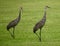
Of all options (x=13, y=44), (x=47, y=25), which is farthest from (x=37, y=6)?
(x=13, y=44)

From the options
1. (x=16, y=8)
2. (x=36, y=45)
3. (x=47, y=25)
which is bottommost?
(x=36, y=45)

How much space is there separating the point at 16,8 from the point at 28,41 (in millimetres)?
508

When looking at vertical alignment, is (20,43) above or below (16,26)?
below

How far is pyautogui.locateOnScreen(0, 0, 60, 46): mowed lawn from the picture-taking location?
1.53m

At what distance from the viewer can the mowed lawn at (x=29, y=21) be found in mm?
1533

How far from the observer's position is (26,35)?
160 centimetres

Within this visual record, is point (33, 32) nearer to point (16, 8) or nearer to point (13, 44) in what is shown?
point (13, 44)

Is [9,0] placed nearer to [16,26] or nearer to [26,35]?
[16,26]

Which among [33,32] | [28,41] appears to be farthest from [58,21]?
[28,41]

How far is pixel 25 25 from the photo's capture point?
1.71 metres

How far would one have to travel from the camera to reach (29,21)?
176cm

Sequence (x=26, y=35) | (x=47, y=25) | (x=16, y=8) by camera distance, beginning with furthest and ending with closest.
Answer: (x=16, y=8)
(x=47, y=25)
(x=26, y=35)

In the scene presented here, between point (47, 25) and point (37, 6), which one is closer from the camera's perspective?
point (47, 25)

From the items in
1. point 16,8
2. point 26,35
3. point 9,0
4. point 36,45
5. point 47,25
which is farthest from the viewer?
point 9,0
